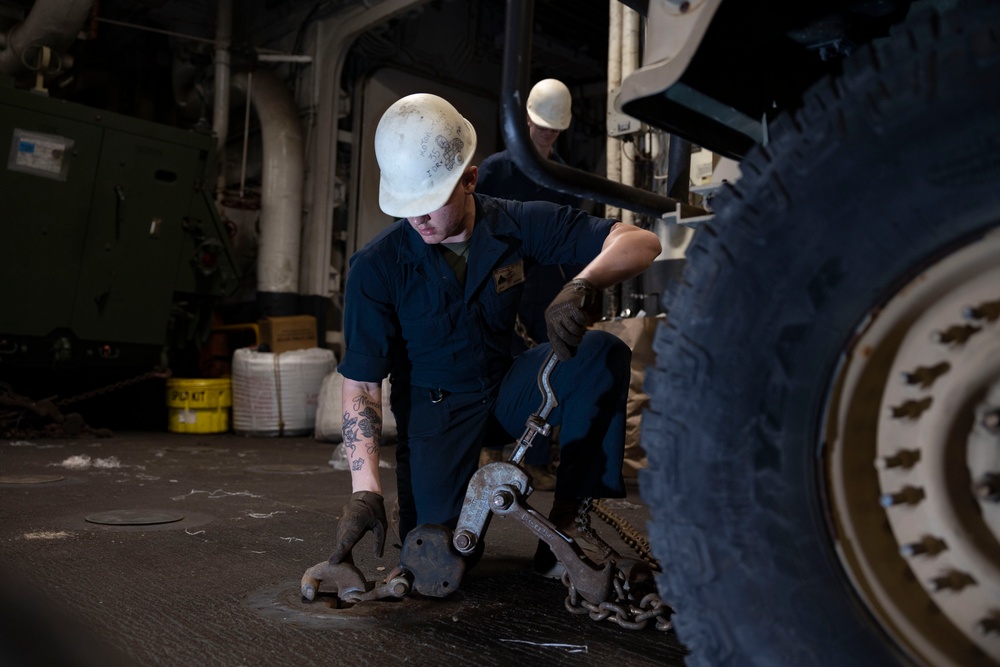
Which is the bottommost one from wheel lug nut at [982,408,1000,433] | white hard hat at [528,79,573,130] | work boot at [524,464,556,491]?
work boot at [524,464,556,491]

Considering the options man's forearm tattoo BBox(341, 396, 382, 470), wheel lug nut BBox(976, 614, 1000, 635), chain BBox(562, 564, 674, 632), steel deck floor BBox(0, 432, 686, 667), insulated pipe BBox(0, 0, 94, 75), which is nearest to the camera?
wheel lug nut BBox(976, 614, 1000, 635)

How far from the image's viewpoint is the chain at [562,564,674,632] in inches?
59.3

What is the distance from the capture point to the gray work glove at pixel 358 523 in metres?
1.69

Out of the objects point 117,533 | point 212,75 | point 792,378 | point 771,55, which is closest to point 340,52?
point 212,75

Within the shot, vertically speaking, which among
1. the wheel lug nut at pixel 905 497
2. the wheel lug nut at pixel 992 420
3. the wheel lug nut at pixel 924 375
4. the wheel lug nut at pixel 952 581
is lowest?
the wheel lug nut at pixel 952 581

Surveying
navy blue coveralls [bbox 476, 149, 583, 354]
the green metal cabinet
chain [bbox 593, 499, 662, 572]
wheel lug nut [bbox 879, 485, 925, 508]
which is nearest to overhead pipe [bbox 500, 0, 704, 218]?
wheel lug nut [bbox 879, 485, 925, 508]

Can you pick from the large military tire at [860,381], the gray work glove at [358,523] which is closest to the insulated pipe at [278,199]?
the gray work glove at [358,523]

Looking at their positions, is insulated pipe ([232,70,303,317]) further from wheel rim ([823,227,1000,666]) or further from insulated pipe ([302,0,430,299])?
wheel rim ([823,227,1000,666])

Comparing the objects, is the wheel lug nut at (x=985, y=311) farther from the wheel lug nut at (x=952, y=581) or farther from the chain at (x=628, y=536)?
the chain at (x=628, y=536)

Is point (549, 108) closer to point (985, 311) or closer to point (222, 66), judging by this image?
point (985, 311)

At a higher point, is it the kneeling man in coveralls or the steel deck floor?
the kneeling man in coveralls

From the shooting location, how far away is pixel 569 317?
1.67 meters

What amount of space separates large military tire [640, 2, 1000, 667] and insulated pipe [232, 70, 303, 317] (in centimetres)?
595

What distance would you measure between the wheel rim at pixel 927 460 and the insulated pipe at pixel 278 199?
608 centimetres
